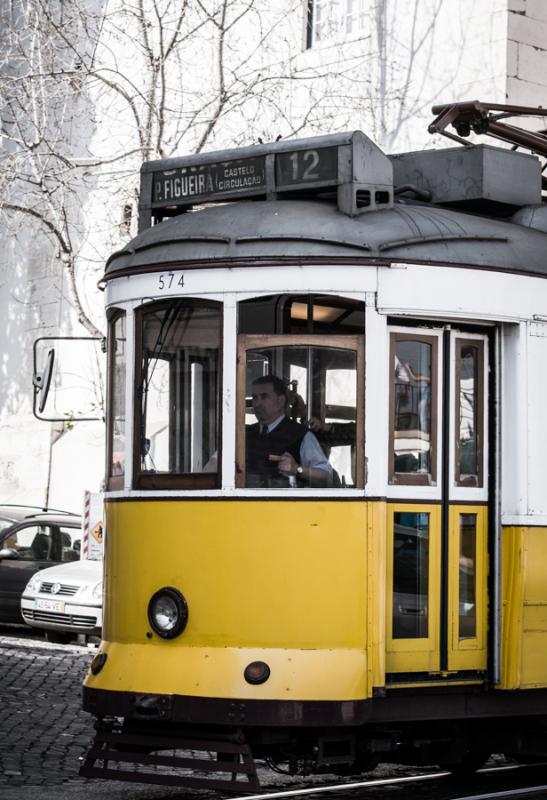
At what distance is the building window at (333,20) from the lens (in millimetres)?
21391

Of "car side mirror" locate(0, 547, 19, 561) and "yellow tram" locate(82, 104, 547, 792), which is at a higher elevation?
"yellow tram" locate(82, 104, 547, 792)

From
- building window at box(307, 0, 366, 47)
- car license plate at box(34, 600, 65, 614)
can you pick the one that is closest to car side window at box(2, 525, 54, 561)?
car license plate at box(34, 600, 65, 614)

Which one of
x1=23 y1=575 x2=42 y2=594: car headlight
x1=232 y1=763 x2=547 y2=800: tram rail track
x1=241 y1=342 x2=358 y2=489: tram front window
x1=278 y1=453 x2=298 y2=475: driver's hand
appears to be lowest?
x1=232 y1=763 x2=547 y2=800: tram rail track

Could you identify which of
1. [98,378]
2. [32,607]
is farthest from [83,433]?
[32,607]

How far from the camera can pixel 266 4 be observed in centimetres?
2195

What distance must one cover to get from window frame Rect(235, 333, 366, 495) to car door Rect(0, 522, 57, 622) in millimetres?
12527

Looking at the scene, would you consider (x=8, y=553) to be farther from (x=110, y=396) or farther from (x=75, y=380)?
(x=110, y=396)

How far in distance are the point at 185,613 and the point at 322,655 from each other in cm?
68

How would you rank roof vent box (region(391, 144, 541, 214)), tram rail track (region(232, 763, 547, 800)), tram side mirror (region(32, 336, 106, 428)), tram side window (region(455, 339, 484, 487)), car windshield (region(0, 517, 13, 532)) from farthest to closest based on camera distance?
tram side mirror (region(32, 336, 106, 428))
car windshield (region(0, 517, 13, 532))
roof vent box (region(391, 144, 541, 214))
tram rail track (region(232, 763, 547, 800))
tram side window (region(455, 339, 484, 487))

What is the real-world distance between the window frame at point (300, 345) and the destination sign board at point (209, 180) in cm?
98

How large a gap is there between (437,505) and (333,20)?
14816 millimetres

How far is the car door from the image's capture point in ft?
65.5

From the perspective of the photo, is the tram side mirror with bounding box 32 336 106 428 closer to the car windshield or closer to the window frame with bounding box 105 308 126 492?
the car windshield

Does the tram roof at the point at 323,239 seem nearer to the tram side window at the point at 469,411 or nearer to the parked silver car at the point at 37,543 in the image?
the tram side window at the point at 469,411
